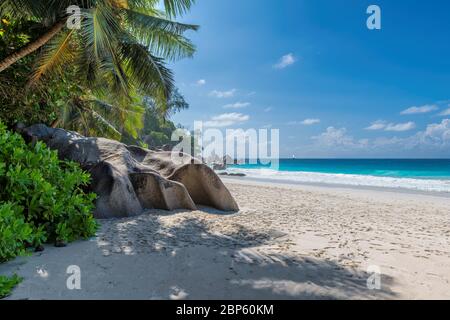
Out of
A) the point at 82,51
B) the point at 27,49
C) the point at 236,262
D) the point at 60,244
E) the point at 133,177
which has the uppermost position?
the point at 82,51

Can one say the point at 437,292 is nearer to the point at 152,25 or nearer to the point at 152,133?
the point at 152,25

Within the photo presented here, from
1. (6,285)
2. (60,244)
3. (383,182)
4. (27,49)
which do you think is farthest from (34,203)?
(383,182)

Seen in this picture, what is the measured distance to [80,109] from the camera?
13.7 metres

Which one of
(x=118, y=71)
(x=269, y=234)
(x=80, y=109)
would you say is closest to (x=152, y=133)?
(x=80, y=109)

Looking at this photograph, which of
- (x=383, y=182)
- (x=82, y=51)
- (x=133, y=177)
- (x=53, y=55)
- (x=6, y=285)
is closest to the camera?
(x=6, y=285)

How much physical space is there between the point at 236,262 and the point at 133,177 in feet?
12.5

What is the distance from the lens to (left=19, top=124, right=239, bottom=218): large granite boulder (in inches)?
221

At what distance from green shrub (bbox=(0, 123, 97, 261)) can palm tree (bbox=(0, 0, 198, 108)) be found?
2.98m

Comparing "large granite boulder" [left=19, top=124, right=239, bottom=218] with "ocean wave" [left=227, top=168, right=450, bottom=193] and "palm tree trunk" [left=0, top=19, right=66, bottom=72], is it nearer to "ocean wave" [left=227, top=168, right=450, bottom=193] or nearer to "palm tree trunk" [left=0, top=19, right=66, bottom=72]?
"palm tree trunk" [left=0, top=19, right=66, bottom=72]

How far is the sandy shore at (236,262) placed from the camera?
2688 mm

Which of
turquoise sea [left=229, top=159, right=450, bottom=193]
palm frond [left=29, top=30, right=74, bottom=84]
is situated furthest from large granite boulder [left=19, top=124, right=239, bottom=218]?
turquoise sea [left=229, top=159, right=450, bottom=193]

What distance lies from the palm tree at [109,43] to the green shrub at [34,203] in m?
2.98

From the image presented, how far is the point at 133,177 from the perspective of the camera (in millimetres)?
6418

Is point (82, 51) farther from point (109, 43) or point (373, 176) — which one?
point (373, 176)
